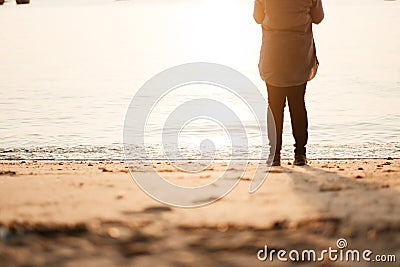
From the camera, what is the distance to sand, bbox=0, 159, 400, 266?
2.90 m

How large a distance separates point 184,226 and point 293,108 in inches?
105

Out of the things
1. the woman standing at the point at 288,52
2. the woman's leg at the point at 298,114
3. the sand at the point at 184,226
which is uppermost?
the woman standing at the point at 288,52

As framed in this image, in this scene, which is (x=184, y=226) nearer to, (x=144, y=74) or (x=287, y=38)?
(x=287, y=38)

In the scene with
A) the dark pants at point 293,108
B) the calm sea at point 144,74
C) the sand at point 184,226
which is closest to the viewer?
the sand at point 184,226

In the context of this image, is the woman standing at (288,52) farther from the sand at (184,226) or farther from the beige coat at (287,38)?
the sand at (184,226)

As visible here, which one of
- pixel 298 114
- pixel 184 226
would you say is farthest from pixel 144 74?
pixel 184 226

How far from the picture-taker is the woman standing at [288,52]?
549 centimetres

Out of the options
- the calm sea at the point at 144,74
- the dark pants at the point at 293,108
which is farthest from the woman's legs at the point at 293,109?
the calm sea at the point at 144,74

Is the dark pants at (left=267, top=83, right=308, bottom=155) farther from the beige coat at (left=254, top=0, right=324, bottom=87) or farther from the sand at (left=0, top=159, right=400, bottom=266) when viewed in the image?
the sand at (left=0, top=159, right=400, bottom=266)

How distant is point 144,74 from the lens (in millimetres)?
17906

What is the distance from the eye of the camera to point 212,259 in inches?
114

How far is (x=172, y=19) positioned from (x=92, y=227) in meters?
34.1

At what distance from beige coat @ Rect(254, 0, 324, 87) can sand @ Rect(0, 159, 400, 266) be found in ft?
5.56

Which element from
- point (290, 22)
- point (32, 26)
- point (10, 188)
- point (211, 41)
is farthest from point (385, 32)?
point (10, 188)
